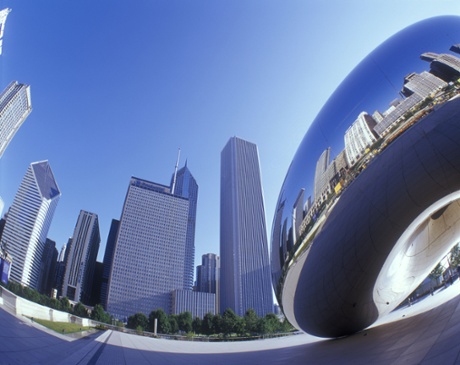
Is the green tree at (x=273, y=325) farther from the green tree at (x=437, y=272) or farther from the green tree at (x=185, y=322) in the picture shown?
the green tree at (x=437, y=272)

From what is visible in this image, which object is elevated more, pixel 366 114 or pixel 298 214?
pixel 366 114

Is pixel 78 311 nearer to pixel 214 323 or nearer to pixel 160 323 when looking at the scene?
pixel 214 323

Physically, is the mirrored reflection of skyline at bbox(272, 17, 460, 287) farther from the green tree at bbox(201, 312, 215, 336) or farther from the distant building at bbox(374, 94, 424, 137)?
the green tree at bbox(201, 312, 215, 336)

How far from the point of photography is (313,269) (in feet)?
9.21

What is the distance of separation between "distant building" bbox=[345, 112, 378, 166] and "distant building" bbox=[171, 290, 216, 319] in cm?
11711

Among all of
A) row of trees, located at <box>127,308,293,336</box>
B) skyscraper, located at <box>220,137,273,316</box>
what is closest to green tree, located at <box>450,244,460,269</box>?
row of trees, located at <box>127,308,293,336</box>

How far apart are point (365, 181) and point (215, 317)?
2267 inches

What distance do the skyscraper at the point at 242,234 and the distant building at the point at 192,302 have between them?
9394mm

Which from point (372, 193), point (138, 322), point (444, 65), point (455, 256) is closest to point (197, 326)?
point (138, 322)

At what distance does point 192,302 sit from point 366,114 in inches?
5151

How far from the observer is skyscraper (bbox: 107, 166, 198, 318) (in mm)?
106750

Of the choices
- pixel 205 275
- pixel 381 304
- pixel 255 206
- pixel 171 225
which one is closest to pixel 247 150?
pixel 255 206

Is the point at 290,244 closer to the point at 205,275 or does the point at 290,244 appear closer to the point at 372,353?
the point at 372,353

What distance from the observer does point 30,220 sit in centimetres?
Answer: 296
